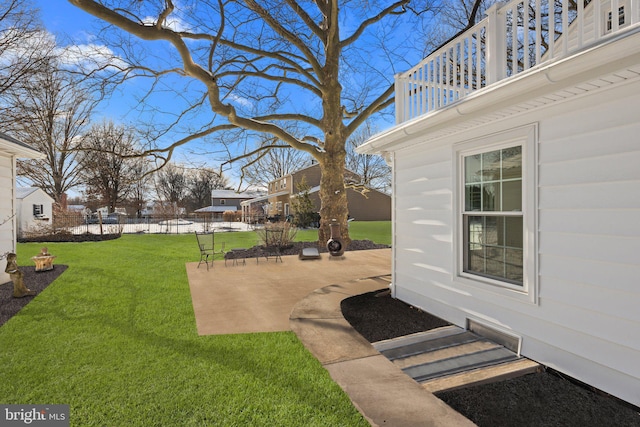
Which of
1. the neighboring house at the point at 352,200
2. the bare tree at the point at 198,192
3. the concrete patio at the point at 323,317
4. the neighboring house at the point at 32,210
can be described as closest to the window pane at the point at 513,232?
the concrete patio at the point at 323,317

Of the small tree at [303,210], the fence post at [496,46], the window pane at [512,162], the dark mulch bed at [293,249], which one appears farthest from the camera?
the small tree at [303,210]

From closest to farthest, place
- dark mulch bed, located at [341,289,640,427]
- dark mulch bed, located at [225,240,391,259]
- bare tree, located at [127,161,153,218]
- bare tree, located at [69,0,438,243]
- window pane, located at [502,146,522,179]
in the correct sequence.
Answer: dark mulch bed, located at [341,289,640,427] → window pane, located at [502,146,522,179] → bare tree, located at [69,0,438,243] → dark mulch bed, located at [225,240,391,259] → bare tree, located at [127,161,153,218]

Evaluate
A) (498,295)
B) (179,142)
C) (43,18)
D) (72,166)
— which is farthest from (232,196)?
(498,295)

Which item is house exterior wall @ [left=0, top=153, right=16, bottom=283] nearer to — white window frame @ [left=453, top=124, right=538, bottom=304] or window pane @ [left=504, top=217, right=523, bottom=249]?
white window frame @ [left=453, top=124, right=538, bottom=304]

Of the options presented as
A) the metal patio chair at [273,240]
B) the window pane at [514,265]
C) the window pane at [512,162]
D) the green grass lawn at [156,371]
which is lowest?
the green grass lawn at [156,371]

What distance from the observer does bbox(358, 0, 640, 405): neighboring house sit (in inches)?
89.9

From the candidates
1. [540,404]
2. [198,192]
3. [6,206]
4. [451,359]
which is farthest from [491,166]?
[198,192]

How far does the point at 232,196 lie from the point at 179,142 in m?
41.2

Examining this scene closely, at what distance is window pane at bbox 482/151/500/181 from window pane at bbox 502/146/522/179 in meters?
0.07

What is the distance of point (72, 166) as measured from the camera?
82.1 feet

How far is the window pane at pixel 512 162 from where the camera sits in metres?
3.12

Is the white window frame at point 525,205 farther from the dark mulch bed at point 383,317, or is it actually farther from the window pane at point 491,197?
the dark mulch bed at point 383,317

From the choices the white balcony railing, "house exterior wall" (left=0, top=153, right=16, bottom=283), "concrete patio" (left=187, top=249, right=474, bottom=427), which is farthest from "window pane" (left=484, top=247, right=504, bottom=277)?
"house exterior wall" (left=0, top=153, right=16, bottom=283)

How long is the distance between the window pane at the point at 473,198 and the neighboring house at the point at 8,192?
7.82 m
